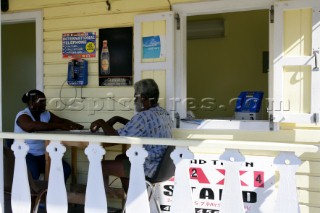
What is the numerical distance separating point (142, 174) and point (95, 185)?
1.05ft

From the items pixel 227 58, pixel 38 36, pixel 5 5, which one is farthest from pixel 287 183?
pixel 227 58

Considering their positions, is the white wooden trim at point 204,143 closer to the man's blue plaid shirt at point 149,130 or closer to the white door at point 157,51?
the man's blue plaid shirt at point 149,130

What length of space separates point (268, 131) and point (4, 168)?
88.2 inches

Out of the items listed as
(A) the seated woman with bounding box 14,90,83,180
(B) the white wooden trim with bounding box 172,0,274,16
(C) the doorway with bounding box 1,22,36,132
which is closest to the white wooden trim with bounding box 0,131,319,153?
(A) the seated woman with bounding box 14,90,83,180

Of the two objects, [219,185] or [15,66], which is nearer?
[219,185]

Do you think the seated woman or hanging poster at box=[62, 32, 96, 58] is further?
hanging poster at box=[62, 32, 96, 58]

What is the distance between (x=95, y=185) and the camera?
2225mm

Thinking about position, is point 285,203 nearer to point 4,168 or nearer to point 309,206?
point 309,206

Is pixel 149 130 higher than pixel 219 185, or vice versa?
pixel 149 130

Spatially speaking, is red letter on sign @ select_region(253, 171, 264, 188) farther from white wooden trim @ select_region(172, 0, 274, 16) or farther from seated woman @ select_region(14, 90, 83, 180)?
seated woman @ select_region(14, 90, 83, 180)

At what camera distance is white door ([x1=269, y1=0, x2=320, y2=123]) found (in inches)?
117

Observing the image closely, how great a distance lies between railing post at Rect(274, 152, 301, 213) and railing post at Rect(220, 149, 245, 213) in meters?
0.19

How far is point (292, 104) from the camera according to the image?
121 inches

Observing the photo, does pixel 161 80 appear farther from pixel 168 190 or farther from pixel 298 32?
pixel 298 32
